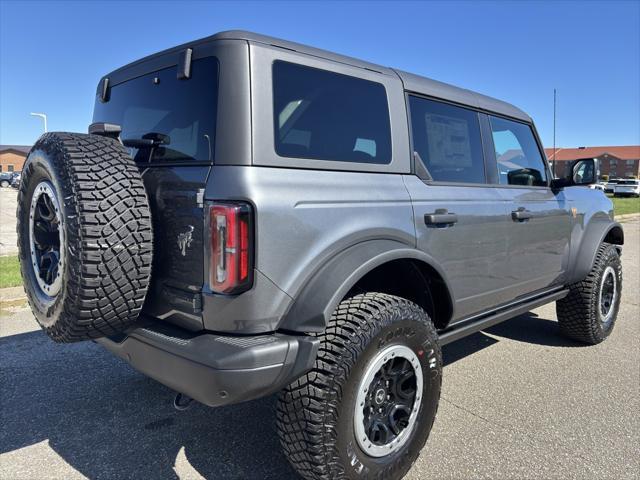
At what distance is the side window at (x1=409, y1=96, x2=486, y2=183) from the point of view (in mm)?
2848

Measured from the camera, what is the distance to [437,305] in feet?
9.43

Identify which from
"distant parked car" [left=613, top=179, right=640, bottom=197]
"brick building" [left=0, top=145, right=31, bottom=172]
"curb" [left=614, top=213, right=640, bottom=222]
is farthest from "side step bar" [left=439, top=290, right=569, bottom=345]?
"brick building" [left=0, top=145, right=31, bottom=172]

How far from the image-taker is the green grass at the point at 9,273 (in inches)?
237

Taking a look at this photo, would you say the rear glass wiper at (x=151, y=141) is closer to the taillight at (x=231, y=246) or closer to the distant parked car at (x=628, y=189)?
the taillight at (x=231, y=246)

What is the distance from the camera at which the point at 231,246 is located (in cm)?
190

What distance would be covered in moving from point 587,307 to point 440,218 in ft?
7.76

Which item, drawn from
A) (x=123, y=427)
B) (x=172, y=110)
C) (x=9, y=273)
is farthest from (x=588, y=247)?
(x=9, y=273)

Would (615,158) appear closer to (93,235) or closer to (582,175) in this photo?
(582,175)

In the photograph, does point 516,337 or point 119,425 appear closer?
point 119,425

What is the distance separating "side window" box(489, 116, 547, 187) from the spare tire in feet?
8.26

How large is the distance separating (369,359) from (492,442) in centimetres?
112

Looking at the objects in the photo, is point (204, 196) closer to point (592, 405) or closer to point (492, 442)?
point (492, 442)

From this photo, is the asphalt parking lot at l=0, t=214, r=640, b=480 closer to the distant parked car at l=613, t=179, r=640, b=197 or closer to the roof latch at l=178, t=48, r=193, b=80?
the roof latch at l=178, t=48, r=193, b=80

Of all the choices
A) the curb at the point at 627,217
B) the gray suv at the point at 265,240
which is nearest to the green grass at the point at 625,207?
the curb at the point at 627,217
